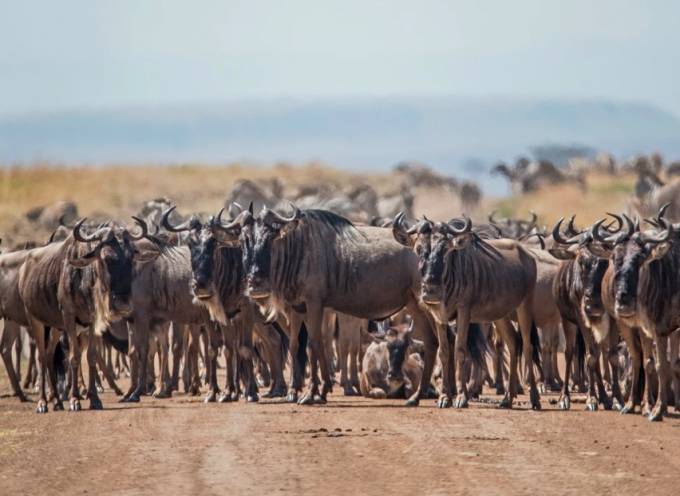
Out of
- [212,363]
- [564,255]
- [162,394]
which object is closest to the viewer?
[564,255]

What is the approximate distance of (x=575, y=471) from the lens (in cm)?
1205

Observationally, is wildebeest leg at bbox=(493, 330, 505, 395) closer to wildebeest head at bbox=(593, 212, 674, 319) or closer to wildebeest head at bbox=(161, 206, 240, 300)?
wildebeest head at bbox=(161, 206, 240, 300)

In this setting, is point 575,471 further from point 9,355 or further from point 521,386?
point 9,355

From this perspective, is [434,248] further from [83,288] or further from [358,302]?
[83,288]

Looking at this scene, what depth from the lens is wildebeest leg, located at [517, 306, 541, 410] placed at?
686 inches

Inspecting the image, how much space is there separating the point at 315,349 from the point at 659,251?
13.8ft

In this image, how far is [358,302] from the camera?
62.2ft

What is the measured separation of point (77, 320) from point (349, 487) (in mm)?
7469

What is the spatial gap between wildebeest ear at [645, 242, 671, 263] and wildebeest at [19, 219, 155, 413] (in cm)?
556

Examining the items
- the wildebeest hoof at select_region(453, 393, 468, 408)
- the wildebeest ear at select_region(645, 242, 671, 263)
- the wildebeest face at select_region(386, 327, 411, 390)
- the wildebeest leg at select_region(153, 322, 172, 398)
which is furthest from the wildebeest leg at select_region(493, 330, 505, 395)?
the wildebeest ear at select_region(645, 242, 671, 263)

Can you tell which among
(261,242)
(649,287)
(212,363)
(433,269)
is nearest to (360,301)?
(261,242)

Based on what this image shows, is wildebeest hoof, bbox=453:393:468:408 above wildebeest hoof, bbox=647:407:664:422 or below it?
above

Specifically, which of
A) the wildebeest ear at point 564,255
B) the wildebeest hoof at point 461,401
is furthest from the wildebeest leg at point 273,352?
the wildebeest ear at point 564,255

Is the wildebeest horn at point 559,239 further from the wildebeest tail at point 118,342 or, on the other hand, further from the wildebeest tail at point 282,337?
the wildebeest tail at point 118,342
